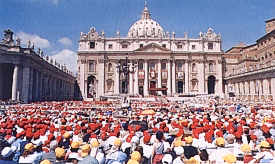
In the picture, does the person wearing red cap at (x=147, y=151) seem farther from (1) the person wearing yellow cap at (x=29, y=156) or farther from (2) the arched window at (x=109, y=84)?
(2) the arched window at (x=109, y=84)

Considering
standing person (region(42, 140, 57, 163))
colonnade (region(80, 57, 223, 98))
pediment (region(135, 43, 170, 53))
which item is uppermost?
pediment (region(135, 43, 170, 53))

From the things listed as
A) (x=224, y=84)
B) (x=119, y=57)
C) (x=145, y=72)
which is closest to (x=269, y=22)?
(x=224, y=84)

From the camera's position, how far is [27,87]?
36.1m

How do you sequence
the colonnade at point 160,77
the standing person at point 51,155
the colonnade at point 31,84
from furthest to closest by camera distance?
the colonnade at point 160,77
the colonnade at point 31,84
the standing person at point 51,155

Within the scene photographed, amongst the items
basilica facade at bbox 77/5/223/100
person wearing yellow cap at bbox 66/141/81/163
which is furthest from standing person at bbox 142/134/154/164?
basilica facade at bbox 77/5/223/100

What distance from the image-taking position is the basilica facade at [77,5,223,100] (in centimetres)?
6950

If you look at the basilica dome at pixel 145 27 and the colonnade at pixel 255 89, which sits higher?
the basilica dome at pixel 145 27

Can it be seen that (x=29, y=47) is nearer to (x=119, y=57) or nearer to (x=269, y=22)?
(x=119, y=57)

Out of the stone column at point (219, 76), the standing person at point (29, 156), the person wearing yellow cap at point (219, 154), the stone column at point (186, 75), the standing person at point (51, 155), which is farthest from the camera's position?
the stone column at point (219, 76)

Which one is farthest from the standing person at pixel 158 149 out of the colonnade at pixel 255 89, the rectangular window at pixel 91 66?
the rectangular window at pixel 91 66

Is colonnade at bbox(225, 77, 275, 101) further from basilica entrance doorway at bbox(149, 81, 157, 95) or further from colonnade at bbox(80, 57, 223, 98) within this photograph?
basilica entrance doorway at bbox(149, 81, 157, 95)

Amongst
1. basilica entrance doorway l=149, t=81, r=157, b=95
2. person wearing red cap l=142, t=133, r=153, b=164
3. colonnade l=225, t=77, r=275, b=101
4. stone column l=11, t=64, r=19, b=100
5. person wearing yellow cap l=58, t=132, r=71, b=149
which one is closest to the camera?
person wearing red cap l=142, t=133, r=153, b=164

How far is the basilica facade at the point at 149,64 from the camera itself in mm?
69500

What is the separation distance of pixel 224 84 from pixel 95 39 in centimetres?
4432
